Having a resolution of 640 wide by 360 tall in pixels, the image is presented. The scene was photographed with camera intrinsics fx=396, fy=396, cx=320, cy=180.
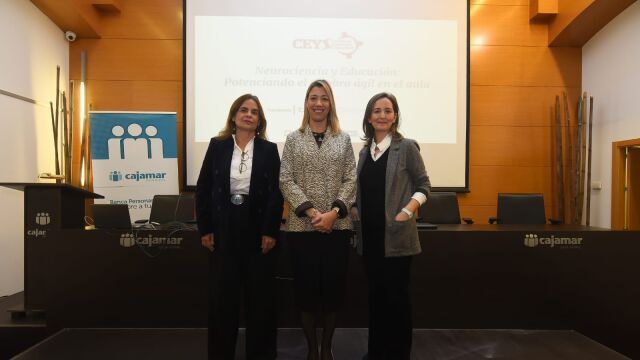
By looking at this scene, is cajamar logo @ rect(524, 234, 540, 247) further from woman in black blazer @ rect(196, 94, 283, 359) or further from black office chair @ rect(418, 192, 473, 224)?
woman in black blazer @ rect(196, 94, 283, 359)

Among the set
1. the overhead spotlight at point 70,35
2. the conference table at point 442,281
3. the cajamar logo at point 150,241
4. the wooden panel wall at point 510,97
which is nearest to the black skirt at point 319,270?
the conference table at point 442,281

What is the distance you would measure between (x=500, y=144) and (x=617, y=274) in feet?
8.06

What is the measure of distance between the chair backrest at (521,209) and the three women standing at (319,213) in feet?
7.99

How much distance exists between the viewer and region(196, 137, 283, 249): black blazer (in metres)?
1.96

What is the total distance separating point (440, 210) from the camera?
373 cm

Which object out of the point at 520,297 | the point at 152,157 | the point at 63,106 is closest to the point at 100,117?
the point at 63,106

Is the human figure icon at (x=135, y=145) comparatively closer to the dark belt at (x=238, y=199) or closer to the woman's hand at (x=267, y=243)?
the dark belt at (x=238, y=199)

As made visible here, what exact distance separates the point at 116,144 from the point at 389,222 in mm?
A: 3578

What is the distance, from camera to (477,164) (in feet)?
15.7

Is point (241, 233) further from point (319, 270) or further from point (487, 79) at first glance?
point (487, 79)

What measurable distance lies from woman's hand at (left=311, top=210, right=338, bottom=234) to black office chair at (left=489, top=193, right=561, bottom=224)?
2.48 meters

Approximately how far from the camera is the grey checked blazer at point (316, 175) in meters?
1.88

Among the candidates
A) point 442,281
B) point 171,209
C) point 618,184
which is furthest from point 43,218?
point 618,184

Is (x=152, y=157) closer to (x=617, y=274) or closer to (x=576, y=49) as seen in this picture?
(x=617, y=274)
